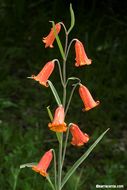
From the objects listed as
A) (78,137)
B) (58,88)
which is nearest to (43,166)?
(78,137)

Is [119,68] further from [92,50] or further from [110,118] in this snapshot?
[110,118]

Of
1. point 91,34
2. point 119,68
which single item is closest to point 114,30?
point 91,34

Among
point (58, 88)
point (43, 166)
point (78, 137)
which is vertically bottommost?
point (58, 88)

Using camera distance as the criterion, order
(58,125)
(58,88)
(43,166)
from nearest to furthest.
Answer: (58,125)
(43,166)
(58,88)

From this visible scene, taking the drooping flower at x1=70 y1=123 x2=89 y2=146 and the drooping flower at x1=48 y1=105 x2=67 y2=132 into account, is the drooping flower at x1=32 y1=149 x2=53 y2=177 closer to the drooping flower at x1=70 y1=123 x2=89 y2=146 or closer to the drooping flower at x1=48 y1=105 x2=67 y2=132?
the drooping flower at x1=70 y1=123 x2=89 y2=146

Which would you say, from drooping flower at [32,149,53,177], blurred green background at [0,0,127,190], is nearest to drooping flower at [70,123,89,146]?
drooping flower at [32,149,53,177]

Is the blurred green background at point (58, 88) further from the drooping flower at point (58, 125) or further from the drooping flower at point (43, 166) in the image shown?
the drooping flower at point (58, 125)

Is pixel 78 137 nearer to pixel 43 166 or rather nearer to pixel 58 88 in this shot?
pixel 43 166

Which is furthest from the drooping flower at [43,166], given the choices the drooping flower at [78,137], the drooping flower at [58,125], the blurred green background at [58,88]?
the blurred green background at [58,88]
